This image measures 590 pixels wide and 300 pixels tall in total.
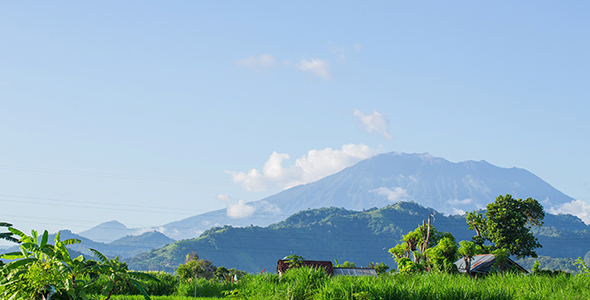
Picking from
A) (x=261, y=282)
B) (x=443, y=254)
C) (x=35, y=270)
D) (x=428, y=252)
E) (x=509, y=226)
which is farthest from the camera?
(x=509, y=226)

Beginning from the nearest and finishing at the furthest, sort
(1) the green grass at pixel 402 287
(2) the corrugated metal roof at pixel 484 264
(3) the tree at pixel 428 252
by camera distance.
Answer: (1) the green grass at pixel 402 287 < (3) the tree at pixel 428 252 < (2) the corrugated metal roof at pixel 484 264

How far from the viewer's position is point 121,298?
17641mm

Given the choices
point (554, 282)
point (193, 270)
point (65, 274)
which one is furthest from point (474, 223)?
point (65, 274)

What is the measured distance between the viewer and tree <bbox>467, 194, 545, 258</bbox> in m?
62.4

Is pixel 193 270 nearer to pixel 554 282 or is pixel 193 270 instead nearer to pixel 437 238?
pixel 437 238

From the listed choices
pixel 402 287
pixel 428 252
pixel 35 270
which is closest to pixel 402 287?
pixel 402 287

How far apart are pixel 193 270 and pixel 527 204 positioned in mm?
54215

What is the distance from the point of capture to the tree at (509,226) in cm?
6244

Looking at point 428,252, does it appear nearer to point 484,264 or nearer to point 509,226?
point 484,264

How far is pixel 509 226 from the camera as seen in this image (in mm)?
63531

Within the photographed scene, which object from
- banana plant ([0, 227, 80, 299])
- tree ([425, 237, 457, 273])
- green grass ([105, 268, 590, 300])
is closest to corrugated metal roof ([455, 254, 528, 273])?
tree ([425, 237, 457, 273])

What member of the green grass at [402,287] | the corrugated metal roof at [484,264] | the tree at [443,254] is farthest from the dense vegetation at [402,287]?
the corrugated metal roof at [484,264]

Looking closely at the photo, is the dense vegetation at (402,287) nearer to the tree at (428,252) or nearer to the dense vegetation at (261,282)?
the dense vegetation at (261,282)

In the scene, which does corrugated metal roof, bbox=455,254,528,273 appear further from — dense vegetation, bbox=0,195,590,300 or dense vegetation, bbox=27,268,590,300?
dense vegetation, bbox=27,268,590,300
